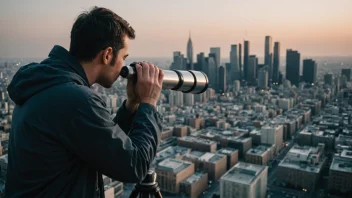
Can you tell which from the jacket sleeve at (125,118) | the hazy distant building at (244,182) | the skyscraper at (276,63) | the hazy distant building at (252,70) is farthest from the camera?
the hazy distant building at (252,70)

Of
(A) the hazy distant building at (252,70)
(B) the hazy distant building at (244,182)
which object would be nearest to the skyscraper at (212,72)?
(A) the hazy distant building at (252,70)

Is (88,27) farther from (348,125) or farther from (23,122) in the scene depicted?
(348,125)

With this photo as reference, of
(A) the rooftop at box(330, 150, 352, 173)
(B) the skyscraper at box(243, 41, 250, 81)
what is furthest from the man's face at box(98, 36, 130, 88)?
(B) the skyscraper at box(243, 41, 250, 81)

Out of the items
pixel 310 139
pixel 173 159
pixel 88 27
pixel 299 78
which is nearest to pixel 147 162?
pixel 88 27

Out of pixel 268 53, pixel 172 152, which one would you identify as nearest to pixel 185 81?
pixel 172 152

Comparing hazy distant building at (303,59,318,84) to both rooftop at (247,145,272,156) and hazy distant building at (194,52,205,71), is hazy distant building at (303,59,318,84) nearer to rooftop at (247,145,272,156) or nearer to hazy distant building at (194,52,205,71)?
hazy distant building at (194,52,205,71)

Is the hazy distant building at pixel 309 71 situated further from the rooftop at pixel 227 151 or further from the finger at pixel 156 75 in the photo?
the finger at pixel 156 75

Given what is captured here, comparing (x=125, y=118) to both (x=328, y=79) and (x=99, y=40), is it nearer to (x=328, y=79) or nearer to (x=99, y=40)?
(x=99, y=40)

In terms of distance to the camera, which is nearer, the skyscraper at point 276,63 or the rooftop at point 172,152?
the rooftop at point 172,152
